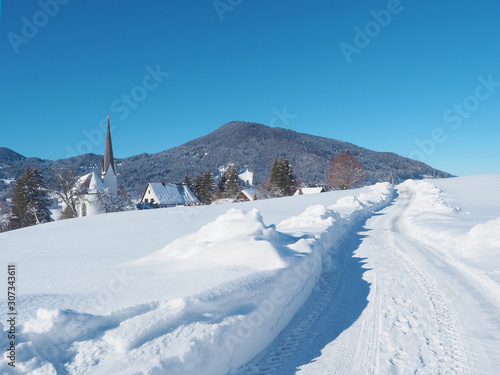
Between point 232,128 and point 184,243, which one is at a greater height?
point 232,128

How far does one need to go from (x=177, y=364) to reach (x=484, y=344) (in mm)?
3656

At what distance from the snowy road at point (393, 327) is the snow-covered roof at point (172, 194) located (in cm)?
4972

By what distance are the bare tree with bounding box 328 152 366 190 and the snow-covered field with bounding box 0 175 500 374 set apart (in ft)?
163

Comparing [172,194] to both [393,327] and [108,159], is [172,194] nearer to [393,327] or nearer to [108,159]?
[108,159]

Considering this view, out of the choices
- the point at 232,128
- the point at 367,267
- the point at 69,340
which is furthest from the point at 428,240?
the point at 232,128

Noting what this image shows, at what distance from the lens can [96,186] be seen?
135 feet

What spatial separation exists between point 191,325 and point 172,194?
53772 millimetres

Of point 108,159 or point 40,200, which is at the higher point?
point 108,159

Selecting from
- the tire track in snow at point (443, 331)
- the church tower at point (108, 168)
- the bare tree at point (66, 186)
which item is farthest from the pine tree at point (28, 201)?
the tire track in snow at point (443, 331)

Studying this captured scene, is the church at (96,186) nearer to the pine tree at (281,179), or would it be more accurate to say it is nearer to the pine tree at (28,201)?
the pine tree at (28,201)

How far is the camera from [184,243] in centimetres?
741

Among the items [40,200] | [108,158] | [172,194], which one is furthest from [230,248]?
[172,194]

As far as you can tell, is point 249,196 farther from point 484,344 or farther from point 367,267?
point 484,344

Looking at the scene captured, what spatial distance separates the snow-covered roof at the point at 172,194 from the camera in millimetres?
53750
